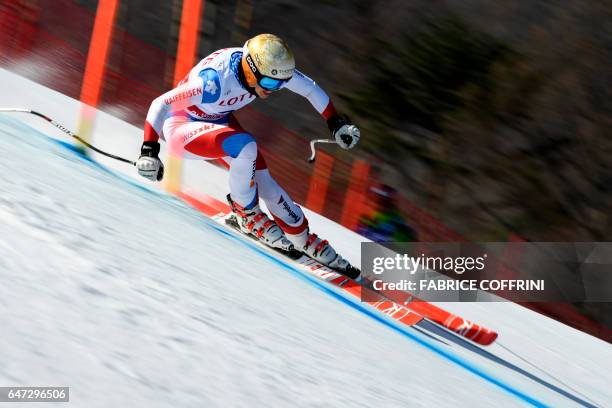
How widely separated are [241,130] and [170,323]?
2752 mm

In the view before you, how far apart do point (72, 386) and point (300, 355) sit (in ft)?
3.43

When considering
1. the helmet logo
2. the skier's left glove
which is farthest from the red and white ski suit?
the skier's left glove

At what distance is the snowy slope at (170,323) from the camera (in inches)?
72.2

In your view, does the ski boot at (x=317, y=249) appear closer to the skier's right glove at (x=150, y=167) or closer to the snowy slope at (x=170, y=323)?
the snowy slope at (x=170, y=323)

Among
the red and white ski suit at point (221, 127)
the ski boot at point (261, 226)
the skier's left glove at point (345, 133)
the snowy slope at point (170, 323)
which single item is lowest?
the snowy slope at point (170, 323)

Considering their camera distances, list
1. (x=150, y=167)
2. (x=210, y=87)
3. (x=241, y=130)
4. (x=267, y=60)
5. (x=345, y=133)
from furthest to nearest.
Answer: (x=345, y=133) → (x=241, y=130) → (x=210, y=87) → (x=267, y=60) → (x=150, y=167)

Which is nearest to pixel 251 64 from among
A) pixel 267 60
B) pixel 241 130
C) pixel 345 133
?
pixel 267 60

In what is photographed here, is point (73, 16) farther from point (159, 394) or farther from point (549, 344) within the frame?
point (159, 394)

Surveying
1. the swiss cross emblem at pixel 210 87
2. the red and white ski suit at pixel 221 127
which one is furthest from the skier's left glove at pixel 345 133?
the swiss cross emblem at pixel 210 87

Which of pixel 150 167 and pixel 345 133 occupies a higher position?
pixel 345 133

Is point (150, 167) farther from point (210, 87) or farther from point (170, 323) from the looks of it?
point (170, 323)

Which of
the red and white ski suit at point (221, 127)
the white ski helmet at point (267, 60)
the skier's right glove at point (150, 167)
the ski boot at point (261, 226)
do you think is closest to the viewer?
the skier's right glove at point (150, 167)

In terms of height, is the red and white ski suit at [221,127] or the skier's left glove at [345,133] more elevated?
the skier's left glove at [345,133]

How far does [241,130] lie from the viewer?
4.86m
